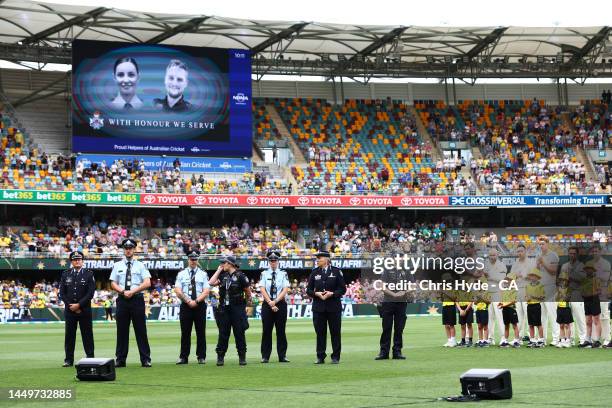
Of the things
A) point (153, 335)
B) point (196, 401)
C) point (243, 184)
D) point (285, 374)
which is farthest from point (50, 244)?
point (196, 401)

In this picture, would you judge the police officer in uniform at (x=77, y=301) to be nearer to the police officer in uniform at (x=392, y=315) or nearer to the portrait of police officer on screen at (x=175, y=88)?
the police officer in uniform at (x=392, y=315)

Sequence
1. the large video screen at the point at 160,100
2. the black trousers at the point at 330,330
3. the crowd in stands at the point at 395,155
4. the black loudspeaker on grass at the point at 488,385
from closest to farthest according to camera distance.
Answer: the black loudspeaker on grass at the point at 488,385, the black trousers at the point at 330,330, the large video screen at the point at 160,100, the crowd in stands at the point at 395,155

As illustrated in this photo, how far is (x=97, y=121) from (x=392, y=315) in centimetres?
3584

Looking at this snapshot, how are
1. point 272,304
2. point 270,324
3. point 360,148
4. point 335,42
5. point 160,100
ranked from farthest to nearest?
point 360,148 < point 335,42 < point 160,100 < point 270,324 < point 272,304

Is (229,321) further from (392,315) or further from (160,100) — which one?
(160,100)

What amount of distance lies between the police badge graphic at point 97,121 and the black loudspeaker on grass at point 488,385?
140 feet

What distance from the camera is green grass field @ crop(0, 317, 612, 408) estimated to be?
1202cm

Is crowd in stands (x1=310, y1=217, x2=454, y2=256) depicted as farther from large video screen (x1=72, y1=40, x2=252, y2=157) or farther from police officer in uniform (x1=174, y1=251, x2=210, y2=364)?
police officer in uniform (x1=174, y1=251, x2=210, y2=364)

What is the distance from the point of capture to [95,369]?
47.6ft

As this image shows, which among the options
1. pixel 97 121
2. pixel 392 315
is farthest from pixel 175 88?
pixel 392 315

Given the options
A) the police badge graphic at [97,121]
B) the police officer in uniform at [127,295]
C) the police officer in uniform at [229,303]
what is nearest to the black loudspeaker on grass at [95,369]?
the police officer in uniform at [127,295]

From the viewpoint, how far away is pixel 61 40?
177 feet

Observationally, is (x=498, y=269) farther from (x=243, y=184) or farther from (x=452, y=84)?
(x=452, y=84)

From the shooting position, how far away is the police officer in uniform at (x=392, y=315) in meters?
19.0
